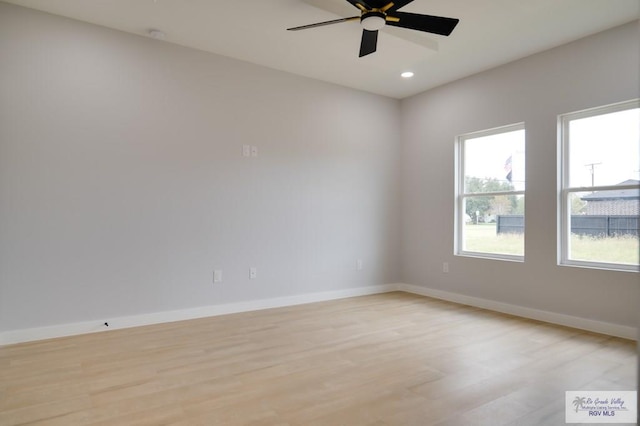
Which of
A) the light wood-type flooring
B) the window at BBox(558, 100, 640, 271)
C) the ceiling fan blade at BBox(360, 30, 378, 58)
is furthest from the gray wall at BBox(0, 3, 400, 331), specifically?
the window at BBox(558, 100, 640, 271)

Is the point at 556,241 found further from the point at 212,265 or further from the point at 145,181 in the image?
the point at 145,181

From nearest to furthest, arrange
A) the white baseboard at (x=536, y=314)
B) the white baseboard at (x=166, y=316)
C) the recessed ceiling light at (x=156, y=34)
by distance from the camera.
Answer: the white baseboard at (x=166, y=316)
the white baseboard at (x=536, y=314)
the recessed ceiling light at (x=156, y=34)

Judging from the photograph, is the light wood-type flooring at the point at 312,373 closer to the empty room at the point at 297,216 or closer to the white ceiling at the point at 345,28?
the empty room at the point at 297,216

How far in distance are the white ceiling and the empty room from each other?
0.09 feet

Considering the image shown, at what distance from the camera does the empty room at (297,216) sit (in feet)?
7.48

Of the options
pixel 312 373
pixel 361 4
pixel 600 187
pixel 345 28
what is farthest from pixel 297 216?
pixel 600 187

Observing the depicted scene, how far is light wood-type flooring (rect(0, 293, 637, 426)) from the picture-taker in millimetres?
1938

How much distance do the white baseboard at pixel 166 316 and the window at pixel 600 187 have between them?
8.23ft

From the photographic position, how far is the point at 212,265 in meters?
3.89

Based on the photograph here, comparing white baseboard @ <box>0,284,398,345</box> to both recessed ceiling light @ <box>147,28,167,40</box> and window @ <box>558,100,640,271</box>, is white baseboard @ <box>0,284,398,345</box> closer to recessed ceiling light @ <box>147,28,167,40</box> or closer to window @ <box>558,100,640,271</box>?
window @ <box>558,100,640,271</box>

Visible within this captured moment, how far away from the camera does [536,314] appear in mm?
3787

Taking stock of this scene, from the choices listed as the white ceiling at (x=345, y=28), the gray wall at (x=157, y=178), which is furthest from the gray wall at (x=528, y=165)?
the gray wall at (x=157, y=178)
